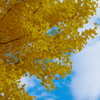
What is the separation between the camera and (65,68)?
4.78m

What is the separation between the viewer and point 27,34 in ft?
13.8

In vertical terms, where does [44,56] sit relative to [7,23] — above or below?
below

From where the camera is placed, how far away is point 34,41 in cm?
436

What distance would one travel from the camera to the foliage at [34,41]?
4.30 meters

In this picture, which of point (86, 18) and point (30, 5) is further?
point (86, 18)

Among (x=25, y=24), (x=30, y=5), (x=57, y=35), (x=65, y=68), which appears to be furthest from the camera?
(x=57, y=35)

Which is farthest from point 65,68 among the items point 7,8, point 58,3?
point 7,8

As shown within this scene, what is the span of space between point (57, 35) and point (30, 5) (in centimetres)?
113

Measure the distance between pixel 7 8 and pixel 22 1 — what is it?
419 mm

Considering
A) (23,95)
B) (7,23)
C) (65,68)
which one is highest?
(7,23)

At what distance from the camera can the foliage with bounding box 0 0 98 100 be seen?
4.30 metres

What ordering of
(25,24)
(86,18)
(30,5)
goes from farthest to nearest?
(86,18), (30,5), (25,24)

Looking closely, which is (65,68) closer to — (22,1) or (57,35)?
(57,35)

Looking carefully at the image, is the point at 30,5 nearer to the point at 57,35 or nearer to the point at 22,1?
the point at 22,1
